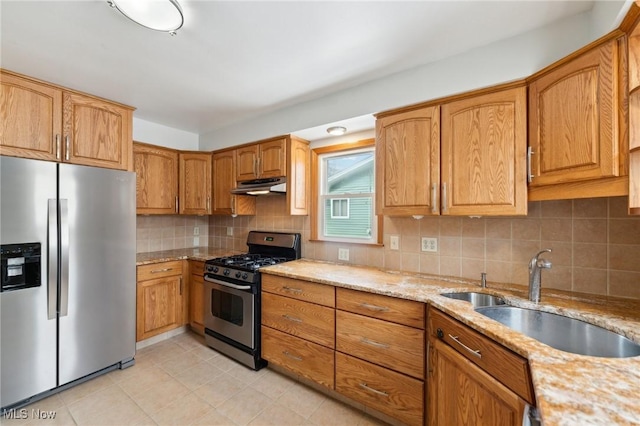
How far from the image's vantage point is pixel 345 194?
266cm

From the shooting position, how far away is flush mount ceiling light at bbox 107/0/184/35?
1273 millimetres

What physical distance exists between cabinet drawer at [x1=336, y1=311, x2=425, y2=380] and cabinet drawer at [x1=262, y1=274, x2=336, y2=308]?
140 mm

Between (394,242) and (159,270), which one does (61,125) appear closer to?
(159,270)

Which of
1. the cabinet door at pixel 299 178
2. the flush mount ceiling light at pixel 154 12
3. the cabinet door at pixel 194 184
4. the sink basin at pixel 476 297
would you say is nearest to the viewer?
the flush mount ceiling light at pixel 154 12

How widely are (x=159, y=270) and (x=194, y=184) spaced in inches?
43.6

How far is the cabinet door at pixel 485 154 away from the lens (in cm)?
151

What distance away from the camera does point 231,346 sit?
2.48 meters

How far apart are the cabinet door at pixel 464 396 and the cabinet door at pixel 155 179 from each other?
309 centimetres

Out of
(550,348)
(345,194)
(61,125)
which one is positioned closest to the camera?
(550,348)

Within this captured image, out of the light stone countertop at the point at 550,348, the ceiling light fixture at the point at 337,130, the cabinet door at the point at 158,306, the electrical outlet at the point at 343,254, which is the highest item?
the ceiling light fixture at the point at 337,130

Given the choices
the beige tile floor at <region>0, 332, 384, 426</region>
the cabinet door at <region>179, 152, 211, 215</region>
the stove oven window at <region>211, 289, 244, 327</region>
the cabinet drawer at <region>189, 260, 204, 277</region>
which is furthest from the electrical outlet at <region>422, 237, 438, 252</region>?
the cabinet door at <region>179, 152, 211, 215</region>

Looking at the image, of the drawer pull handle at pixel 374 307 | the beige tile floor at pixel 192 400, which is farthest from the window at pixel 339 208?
the beige tile floor at pixel 192 400

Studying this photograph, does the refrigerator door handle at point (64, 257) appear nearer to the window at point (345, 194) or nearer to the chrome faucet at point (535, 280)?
the window at point (345, 194)

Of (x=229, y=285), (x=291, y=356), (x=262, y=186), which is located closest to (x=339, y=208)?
(x=262, y=186)
